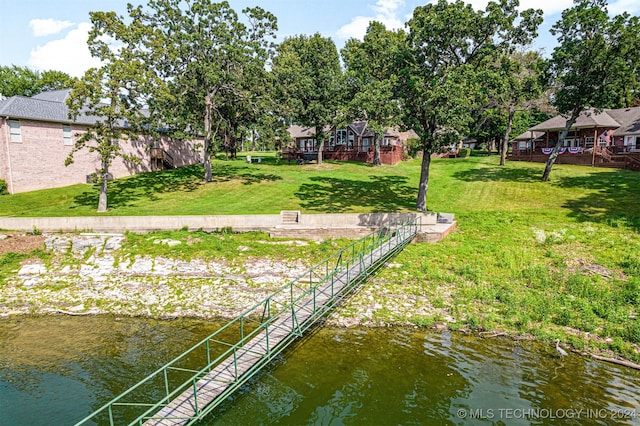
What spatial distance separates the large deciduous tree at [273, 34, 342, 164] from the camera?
139ft

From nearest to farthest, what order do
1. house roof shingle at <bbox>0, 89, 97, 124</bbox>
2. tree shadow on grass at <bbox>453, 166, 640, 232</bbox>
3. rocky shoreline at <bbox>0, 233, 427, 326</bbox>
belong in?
rocky shoreline at <bbox>0, 233, 427, 326</bbox>, tree shadow on grass at <bbox>453, 166, 640, 232</bbox>, house roof shingle at <bbox>0, 89, 97, 124</bbox>

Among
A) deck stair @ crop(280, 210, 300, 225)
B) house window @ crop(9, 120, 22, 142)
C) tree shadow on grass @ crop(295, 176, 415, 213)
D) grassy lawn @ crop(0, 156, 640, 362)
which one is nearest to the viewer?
grassy lawn @ crop(0, 156, 640, 362)

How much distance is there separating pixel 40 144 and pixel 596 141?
183 feet

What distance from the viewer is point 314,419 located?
1093 cm

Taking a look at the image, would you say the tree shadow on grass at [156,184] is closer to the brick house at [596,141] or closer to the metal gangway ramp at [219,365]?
the metal gangway ramp at [219,365]

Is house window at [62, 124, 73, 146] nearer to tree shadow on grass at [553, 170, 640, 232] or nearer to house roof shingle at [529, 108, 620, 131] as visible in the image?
tree shadow on grass at [553, 170, 640, 232]

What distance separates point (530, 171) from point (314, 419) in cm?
3853

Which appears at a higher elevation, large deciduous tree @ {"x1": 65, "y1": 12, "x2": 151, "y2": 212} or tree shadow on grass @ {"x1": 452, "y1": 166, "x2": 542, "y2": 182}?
large deciduous tree @ {"x1": 65, "y1": 12, "x2": 151, "y2": 212}

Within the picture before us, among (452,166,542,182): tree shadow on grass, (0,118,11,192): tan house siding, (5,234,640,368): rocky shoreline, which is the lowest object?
(5,234,640,368): rocky shoreline

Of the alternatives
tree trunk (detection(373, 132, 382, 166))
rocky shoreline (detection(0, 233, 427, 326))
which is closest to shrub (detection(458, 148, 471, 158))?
tree trunk (detection(373, 132, 382, 166))

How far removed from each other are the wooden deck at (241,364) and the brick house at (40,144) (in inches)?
804

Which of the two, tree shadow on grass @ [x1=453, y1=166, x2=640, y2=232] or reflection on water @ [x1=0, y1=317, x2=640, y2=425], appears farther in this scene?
tree shadow on grass @ [x1=453, y1=166, x2=640, y2=232]

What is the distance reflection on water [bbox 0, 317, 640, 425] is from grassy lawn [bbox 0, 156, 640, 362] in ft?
6.38

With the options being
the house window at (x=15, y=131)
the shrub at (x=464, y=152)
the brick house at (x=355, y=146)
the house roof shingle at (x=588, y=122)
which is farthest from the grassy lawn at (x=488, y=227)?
the shrub at (x=464, y=152)
